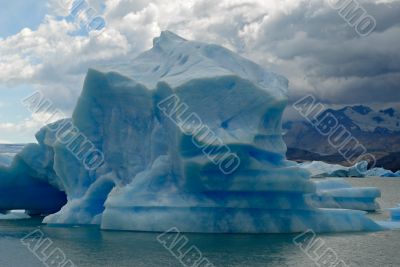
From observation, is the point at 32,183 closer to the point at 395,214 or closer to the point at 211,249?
the point at 211,249

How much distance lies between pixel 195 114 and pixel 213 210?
8.72ft

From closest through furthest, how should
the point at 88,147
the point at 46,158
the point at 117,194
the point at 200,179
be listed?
the point at 200,179
the point at 117,194
the point at 88,147
the point at 46,158

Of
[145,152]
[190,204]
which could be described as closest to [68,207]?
[145,152]

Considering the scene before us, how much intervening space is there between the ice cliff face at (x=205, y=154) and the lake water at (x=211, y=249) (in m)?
0.66

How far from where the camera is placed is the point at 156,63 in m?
19.8

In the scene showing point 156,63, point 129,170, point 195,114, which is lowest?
point 129,170

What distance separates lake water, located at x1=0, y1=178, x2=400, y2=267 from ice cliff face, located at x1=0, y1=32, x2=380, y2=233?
2.17 feet

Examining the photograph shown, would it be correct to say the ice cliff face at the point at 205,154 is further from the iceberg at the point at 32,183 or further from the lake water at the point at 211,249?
the iceberg at the point at 32,183

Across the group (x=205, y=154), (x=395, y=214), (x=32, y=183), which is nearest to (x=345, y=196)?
(x=395, y=214)

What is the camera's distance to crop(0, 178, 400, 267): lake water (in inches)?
498

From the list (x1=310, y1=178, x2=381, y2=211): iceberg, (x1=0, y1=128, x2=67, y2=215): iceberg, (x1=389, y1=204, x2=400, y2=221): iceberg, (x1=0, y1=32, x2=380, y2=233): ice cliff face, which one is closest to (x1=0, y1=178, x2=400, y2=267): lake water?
(x1=0, y1=32, x2=380, y2=233): ice cliff face

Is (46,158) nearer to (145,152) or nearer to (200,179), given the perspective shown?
(145,152)

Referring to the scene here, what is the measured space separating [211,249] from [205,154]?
2.76m

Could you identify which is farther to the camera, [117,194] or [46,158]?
[46,158]
